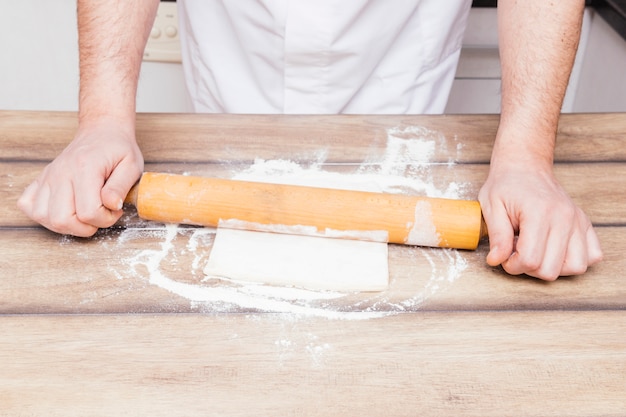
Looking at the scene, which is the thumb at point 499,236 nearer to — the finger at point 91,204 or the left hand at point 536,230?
the left hand at point 536,230

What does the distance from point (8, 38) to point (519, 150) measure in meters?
2.08

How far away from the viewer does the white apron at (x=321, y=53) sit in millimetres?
1257

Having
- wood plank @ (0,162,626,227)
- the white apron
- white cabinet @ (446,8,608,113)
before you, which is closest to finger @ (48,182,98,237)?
wood plank @ (0,162,626,227)

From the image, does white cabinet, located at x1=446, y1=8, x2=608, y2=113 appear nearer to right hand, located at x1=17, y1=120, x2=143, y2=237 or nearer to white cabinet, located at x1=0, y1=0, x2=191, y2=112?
white cabinet, located at x1=0, y1=0, x2=191, y2=112

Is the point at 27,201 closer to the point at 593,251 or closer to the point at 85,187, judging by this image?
the point at 85,187

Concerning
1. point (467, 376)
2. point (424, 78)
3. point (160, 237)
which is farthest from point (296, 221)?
point (424, 78)

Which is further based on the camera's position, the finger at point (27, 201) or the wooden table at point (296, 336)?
the finger at point (27, 201)

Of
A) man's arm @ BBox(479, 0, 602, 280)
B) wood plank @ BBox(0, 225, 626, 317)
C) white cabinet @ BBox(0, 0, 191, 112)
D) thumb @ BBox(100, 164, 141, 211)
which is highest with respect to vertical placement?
man's arm @ BBox(479, 0, 602, 280)

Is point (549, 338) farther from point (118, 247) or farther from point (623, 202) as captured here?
point (118, 247)

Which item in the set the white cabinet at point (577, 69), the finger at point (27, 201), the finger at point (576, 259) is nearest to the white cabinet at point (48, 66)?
the white cabinet at point (577, 69)

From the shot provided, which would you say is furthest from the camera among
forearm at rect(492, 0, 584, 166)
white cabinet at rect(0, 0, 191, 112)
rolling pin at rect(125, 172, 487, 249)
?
white cabinet at rect(0, 0, 191, 112)

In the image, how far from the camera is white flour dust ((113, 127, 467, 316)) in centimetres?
84

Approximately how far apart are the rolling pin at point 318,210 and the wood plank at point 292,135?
0.59ft

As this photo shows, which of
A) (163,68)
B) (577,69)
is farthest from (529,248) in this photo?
(163,68)
